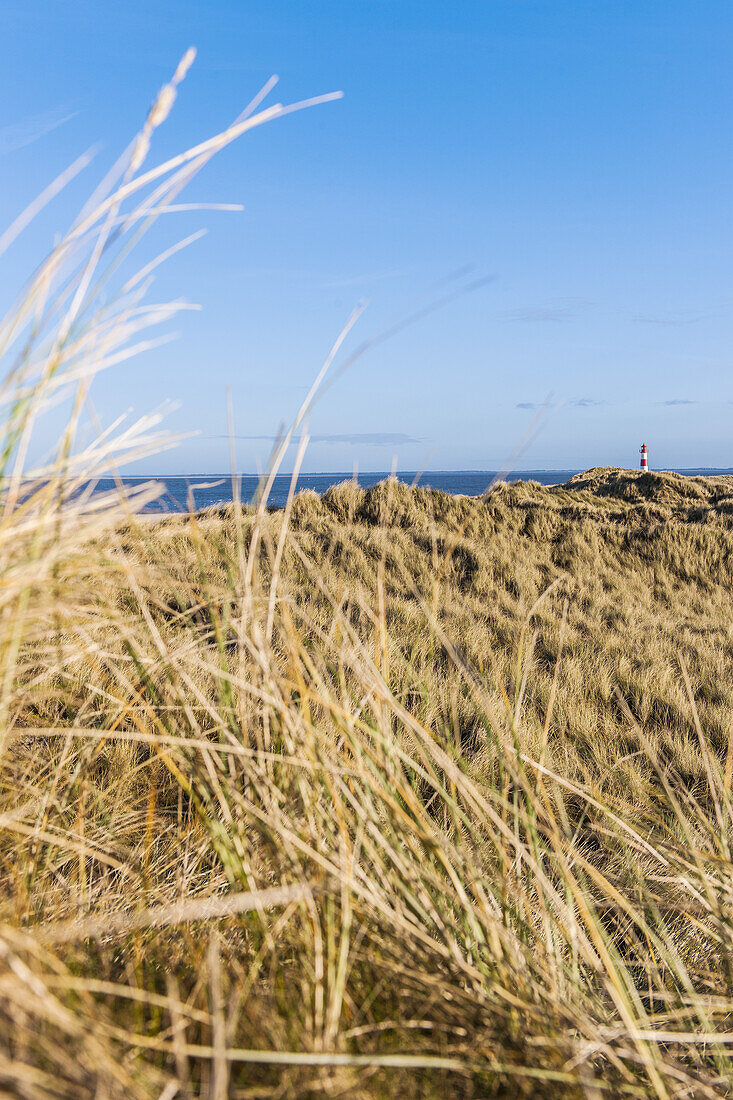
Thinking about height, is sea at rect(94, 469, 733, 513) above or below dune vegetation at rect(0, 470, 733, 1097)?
above

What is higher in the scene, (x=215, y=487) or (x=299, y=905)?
(x=215, y=487)

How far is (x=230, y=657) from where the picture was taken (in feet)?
12.3

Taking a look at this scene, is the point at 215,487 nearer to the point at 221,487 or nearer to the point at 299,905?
the point at 299,905

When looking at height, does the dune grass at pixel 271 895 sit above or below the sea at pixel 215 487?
below

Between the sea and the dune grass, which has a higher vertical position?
the sea

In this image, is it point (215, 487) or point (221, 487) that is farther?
point (221, 487)

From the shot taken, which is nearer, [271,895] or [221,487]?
[271,895]

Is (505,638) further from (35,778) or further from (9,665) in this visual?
(9,665)

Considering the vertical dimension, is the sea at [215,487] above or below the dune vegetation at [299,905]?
above

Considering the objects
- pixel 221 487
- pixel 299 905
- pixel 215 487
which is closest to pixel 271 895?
pixel 299 905

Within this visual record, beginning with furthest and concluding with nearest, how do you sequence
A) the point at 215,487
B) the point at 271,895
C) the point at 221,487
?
the point at 221,487
the point at 215,487
the point at 271,895

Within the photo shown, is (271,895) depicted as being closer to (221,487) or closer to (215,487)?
(215,487)

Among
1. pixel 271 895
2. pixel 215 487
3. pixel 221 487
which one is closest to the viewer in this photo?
pixel 271 895

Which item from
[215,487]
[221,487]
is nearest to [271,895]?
[215,487]
